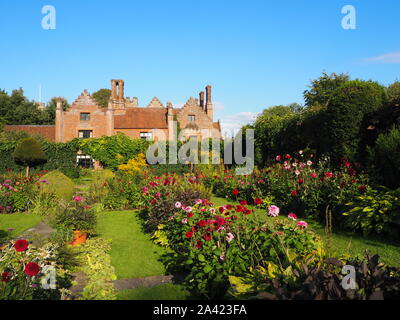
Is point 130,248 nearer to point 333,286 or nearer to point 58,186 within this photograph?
point 333,286

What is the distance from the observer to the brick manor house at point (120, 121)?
31.7 m

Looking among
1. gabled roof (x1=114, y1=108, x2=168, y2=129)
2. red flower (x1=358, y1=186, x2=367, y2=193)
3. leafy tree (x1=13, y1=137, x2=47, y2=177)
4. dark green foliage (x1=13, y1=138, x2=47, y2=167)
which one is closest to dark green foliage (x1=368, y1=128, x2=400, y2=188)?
red flower (x1=358, y1=186, x2=367, y2=193)

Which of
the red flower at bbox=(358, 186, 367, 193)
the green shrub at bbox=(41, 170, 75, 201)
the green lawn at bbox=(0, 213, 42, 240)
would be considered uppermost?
the red flower at bbox=(358, 186, 367, 193)

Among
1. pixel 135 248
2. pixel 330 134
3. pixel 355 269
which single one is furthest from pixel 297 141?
pixel 355 269

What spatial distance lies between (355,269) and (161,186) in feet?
17.6

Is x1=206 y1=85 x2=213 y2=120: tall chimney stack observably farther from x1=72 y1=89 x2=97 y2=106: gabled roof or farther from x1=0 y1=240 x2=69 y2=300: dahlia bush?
x1=0 y1=240 x2=69 y2=300: dahlia bush

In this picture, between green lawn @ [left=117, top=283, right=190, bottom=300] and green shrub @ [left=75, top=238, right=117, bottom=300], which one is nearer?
green shrub @ [left=75, top=238, right=117, bottom=300]

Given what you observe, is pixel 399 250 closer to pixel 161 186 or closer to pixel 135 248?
pixel 135 248

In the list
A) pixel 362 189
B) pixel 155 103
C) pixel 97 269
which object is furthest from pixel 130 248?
pixel 155 103

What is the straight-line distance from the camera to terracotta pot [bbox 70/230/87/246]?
581 centimetres

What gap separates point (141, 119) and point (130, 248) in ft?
94.2

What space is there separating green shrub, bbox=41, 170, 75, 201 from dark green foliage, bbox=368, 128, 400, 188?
9553 millimetres

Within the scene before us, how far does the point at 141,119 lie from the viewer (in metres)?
33.5

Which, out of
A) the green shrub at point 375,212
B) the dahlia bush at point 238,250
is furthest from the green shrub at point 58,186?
the green shrub at point 375,212
